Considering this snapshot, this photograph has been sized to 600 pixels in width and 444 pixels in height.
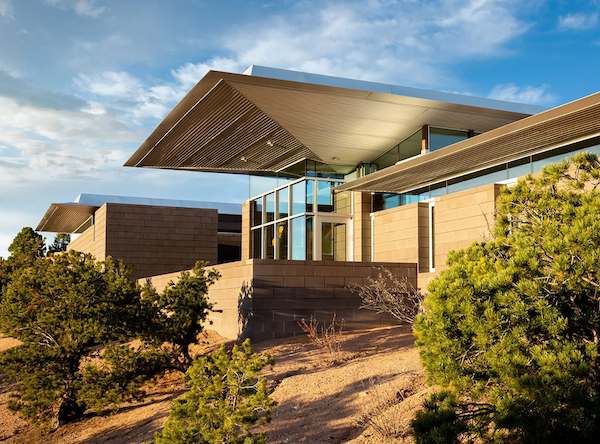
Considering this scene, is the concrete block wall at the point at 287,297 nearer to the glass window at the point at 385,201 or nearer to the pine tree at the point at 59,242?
the glass window at the point at 385,201


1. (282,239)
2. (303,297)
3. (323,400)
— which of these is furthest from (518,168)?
(282,239)

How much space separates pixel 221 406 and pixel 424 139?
39.2 feet

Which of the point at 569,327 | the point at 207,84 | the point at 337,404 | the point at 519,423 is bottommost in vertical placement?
the point at 337,404

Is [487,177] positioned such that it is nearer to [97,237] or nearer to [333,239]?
[333,239]

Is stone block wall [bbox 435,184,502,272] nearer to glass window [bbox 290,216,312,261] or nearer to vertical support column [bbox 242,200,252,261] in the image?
glass window [bbox 290,216,312,261]

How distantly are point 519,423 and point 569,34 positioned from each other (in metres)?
12.2

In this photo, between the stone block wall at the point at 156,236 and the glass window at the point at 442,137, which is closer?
the glass window at the point at 442,137

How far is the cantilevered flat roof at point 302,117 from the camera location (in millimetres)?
13906

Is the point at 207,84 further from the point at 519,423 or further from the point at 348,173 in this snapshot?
the point at 519,423

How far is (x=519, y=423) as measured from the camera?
14.9 ft

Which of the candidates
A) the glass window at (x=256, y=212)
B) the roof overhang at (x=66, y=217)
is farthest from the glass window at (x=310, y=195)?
the roof overhang at (x=66, y=217)

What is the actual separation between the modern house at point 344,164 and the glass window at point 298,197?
6 centimetres

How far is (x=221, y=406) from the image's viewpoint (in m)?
6.07

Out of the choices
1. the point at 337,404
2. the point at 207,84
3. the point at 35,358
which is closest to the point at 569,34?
the point at 207,84
